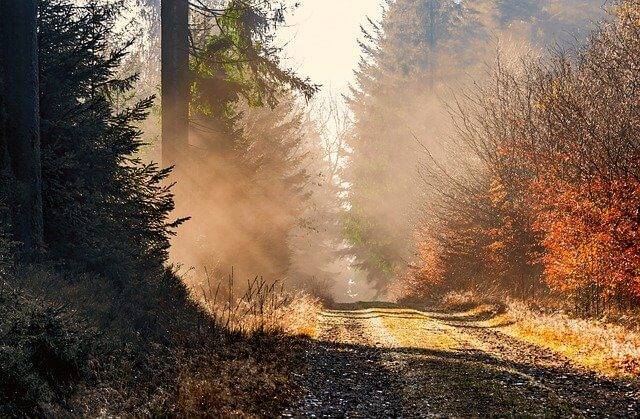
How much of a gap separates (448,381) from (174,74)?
11.4 m

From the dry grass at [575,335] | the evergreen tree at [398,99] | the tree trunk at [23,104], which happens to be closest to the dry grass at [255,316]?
the tree trunk at [23,104]

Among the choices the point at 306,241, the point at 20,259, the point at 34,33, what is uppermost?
the point at 306,241

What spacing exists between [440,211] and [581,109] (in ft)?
44.5

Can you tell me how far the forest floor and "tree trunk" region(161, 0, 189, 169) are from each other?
680 centimetres

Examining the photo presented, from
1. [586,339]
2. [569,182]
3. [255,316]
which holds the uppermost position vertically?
[569,182]

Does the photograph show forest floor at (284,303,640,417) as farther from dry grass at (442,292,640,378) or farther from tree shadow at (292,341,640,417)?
dry grass at (442,292,640,378)

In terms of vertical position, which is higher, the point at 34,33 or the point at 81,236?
the point at 34,33

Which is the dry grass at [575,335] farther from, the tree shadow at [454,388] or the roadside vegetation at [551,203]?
the tree shadow at [454,388]

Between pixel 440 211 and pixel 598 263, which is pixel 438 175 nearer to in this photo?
pixel 440 211

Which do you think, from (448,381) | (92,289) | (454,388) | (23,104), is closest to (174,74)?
(23,104)

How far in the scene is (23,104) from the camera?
1066 centimetres

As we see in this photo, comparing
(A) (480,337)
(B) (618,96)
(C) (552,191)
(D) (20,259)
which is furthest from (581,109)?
(D) (20,259)

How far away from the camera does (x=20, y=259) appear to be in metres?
10.0

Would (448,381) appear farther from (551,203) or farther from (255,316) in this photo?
(551,203)
